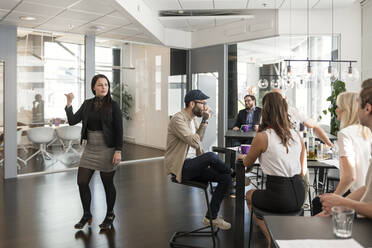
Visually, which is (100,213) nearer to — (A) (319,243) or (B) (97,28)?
(A) (319,243)

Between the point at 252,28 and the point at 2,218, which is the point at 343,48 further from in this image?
the point at 2,218

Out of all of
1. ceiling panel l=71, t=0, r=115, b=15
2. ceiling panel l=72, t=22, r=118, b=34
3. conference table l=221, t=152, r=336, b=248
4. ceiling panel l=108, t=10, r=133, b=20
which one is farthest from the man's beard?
ceiling panel l=72, t=22, r=118, b=34

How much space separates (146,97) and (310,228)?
790 cm

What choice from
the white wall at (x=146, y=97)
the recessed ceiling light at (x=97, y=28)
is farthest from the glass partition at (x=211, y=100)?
the recessed ceiling light at (x=97, y=28)

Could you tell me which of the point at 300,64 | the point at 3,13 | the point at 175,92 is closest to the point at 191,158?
the point at 3,13

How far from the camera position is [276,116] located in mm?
2930

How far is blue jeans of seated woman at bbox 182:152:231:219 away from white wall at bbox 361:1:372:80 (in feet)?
14.6

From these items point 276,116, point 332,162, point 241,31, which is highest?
point 241,31

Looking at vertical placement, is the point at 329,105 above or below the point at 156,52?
below

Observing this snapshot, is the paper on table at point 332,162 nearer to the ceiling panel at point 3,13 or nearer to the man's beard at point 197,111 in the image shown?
the man's beard at point 197,111

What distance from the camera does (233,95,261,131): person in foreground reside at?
6477 millimetres

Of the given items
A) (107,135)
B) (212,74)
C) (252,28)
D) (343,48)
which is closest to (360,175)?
(107,135)

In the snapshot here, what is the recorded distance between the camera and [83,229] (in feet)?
13.1

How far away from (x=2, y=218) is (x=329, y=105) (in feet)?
20.1
